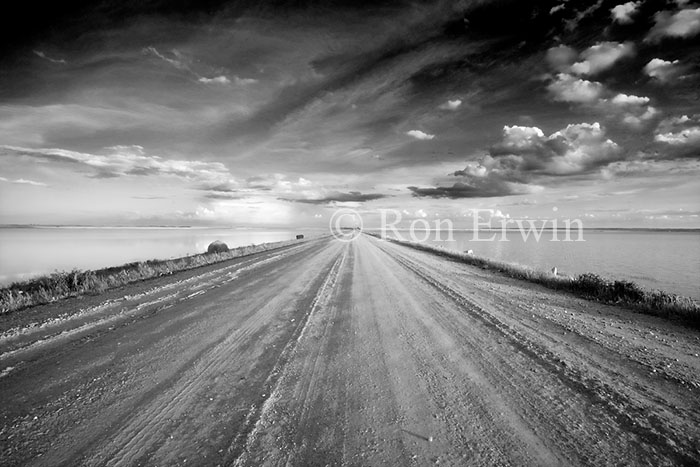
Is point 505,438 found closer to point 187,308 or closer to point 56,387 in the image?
point 56,387

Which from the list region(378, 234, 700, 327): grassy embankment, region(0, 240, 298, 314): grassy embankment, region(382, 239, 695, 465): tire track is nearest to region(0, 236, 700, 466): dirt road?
region(382, 239, 695, 465): tire track

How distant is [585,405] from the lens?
364 centimetres

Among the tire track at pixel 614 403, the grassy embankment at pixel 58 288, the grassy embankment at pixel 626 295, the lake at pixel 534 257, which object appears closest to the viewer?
the tire track at pixel 614 403

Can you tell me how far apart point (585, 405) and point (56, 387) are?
697cm

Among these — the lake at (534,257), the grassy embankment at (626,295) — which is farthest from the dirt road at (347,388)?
the lake at (534,257)

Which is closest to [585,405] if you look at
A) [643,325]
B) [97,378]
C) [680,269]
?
[643,325]

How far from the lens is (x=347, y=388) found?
13.5ft

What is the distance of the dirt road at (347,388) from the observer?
2926mm

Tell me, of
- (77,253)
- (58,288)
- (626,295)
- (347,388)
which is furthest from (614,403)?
(77,253)

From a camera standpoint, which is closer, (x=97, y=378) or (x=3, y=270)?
(x=97, y=378)

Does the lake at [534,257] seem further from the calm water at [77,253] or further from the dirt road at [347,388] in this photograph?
the dirt road at [347,388]

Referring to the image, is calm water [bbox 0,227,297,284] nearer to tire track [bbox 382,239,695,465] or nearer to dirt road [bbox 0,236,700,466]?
dirt road [bbox 0,236,700,466]

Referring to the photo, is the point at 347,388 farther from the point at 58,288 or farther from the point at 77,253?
the point at 77,253

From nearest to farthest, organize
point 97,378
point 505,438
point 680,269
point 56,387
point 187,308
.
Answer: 1. point 505,438
2. point 56,387
3. point 97,378
4. point 187,308
5. point 680,269
